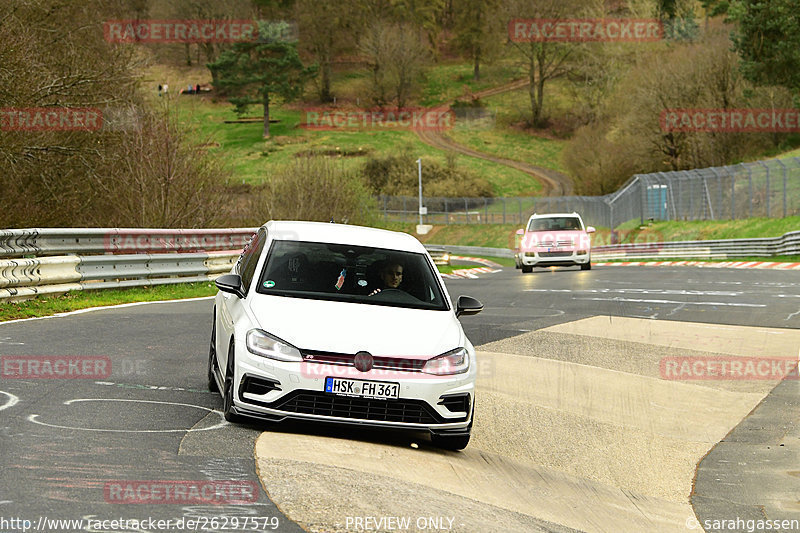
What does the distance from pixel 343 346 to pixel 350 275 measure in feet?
4.53

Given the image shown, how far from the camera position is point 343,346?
24.4 ft

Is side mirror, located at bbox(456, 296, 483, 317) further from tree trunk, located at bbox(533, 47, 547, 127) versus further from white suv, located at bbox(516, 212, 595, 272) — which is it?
tree trunk, located at bbox(533, 47, 547, 127)

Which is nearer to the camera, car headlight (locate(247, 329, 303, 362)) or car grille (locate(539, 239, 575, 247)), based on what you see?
car headlight (locate(247, 329, 303, 362))

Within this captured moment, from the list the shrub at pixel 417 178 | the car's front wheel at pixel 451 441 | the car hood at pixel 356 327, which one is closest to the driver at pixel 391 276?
the car hood at pixel 356 327

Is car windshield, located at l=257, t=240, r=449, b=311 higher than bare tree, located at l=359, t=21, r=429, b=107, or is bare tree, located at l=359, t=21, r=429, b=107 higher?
bare tree, located at l=359, t=21, r=429, b=107

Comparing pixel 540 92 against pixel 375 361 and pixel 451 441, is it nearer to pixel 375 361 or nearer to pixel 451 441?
pixel 451 441

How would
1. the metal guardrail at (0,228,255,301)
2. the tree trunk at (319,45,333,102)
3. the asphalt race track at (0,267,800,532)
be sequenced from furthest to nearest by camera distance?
the tree trunk at (319,45,333,102) < the metal guardrail at (0,228,255,301) < the asphalt race track at (0,267,800,532)

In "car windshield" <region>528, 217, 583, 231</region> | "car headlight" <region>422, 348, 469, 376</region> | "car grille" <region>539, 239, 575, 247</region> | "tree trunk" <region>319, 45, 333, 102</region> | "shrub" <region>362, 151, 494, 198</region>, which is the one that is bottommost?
"shrub" <region>362, 151, 494, 198</region>

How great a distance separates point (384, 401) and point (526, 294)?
1543 cm

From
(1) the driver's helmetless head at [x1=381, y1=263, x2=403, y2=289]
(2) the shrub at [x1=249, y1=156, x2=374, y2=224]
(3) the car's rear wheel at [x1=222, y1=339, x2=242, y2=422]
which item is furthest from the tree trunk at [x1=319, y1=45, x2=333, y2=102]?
(3) the car's rear wheel at [x1=222, y1=339, x2=242, y2=422]

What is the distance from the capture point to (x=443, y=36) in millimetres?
171875

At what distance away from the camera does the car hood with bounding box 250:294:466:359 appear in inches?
295

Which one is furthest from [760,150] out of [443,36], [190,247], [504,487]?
[443,36]

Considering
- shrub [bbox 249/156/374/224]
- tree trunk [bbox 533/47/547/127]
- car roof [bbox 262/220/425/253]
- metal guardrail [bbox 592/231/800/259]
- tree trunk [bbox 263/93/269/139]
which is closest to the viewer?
car roof [bbox 262/220/425/253]
